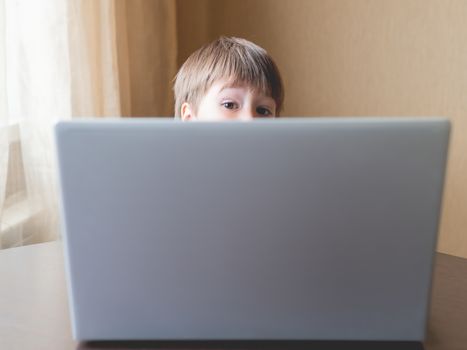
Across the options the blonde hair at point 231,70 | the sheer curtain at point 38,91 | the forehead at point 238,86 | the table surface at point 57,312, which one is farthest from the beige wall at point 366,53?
the table surface at point 57,312

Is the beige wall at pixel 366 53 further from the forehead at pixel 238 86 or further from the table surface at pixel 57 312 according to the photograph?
the table surface at pixel 57 312

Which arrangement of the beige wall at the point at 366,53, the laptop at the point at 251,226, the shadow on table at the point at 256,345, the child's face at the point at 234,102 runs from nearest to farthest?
the laptop at the point at 251,226 < the shadow on table at the point at 256,345 < the child's face at the point at 234,102 < the beige wall at the point at 366,53

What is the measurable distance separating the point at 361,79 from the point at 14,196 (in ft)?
3.65

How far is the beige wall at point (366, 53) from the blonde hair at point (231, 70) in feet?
2.29

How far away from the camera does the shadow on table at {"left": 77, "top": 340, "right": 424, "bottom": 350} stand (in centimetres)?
76

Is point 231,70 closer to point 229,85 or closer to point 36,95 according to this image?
point 229,85

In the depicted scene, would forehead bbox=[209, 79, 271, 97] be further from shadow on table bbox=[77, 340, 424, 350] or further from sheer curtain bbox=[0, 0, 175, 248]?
shadow on table bbox=[77, 340, 424, 350]

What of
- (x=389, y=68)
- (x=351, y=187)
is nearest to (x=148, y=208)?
(x=351, y=187)

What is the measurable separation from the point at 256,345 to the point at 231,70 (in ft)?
2.16

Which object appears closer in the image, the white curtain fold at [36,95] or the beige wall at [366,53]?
the white curtain fold at [36,95]

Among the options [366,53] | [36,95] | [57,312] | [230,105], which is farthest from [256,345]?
[366,53]

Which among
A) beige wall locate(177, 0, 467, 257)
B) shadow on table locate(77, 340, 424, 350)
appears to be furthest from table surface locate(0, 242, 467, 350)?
beige wall locate(177, 0, 467, 257)

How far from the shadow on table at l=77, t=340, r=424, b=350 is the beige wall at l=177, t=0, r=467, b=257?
1272 millimetres

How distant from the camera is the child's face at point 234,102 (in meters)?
1.23
